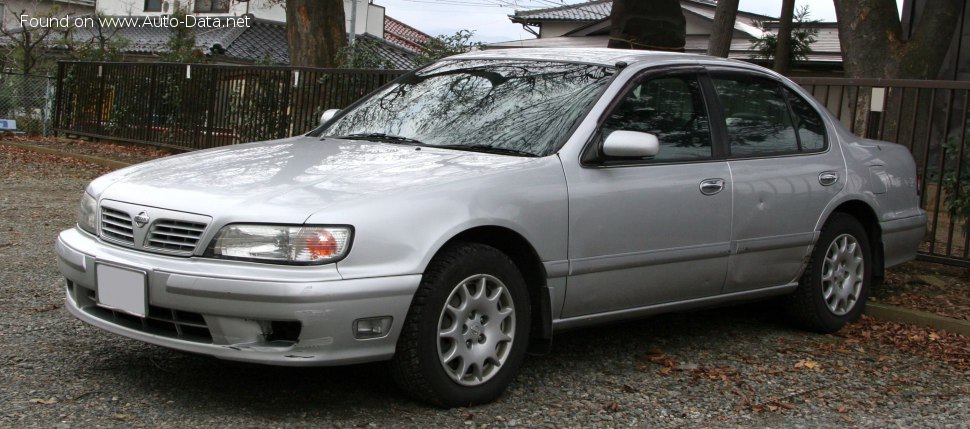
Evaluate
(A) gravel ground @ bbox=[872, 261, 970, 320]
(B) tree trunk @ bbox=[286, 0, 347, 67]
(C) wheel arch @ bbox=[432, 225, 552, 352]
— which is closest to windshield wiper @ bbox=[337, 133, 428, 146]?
(C) wheel arch @ bbox=[432, 225, 552, 352]

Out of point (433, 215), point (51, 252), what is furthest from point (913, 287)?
point (51, 252)

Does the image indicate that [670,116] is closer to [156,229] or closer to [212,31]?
[156,229]

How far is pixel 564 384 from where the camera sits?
16.3ft

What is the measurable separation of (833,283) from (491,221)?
268cm

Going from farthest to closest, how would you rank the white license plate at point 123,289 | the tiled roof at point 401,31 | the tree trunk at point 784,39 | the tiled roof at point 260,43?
the tiled roof at point 401,31, the tiled roof at point 260,43, the tree trunk at point 784,39, the white license plate at point 123,289

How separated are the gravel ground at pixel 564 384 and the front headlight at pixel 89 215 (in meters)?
0.62

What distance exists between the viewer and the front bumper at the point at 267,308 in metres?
3.92

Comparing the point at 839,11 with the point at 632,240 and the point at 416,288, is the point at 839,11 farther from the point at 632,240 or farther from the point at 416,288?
the point at 416,288

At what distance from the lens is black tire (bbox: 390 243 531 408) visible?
4207 mm

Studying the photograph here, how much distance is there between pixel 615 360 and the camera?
546 centimetres

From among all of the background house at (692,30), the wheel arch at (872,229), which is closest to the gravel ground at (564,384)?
the wheel arch at (872,229)

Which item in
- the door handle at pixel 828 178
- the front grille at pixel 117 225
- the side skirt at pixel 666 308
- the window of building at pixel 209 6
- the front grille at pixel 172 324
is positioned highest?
the window of building at pixel 209 6

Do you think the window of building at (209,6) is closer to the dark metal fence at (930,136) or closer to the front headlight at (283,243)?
the dark metal fence at (930,136)

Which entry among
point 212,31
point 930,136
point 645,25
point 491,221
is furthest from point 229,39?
point 491,221
